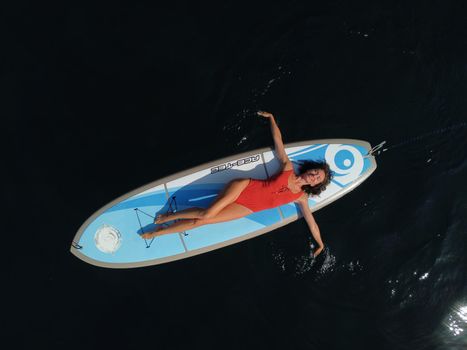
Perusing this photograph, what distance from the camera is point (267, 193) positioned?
22.1 ft

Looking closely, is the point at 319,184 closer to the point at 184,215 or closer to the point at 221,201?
the point at 221,201

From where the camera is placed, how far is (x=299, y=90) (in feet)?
25.5

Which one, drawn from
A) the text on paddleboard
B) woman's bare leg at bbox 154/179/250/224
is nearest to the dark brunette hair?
the text on paddleboard

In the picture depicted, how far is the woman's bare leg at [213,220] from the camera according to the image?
6.74 m

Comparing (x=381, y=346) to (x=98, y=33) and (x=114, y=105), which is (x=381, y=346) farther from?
(x=98, y=33)

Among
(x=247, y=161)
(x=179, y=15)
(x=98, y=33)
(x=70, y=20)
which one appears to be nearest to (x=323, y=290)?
(x=247, y=161)

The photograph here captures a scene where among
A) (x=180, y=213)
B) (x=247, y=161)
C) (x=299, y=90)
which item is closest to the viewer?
(x=180, y=213)

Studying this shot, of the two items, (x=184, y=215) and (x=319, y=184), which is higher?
(x=184, y=215)

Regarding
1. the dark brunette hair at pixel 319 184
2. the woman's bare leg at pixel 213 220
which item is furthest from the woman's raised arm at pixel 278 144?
the woman's bare leg at pixel 213 220

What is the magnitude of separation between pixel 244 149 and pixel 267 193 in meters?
1.27

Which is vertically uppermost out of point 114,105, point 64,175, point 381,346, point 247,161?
point 114,105

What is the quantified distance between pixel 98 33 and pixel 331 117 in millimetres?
4615

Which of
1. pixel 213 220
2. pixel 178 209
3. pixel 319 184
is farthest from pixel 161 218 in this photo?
pixel 319 184

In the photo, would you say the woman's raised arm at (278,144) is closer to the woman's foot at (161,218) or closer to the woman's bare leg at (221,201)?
the woman's bare leg at (221,201)
